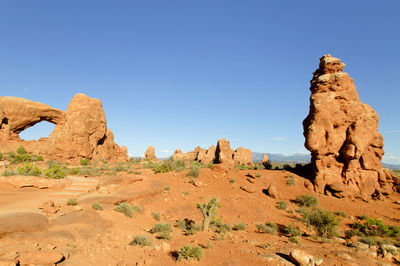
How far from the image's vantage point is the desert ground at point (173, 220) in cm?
564

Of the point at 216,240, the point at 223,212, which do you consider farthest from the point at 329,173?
the point at 216,240

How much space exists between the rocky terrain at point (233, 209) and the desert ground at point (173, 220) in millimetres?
47

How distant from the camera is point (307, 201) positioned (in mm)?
12930

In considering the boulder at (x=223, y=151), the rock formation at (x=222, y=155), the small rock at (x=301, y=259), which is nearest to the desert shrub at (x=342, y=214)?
the small rock at (x=301, y=259)

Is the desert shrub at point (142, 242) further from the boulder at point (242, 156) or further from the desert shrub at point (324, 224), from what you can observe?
the boulder at point (242, 156)

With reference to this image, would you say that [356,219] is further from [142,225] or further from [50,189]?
[50,189]

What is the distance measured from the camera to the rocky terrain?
5.83 meters

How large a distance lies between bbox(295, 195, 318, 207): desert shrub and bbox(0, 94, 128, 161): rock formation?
2580 cm

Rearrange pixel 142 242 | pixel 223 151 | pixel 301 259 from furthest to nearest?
pixel 223 151
pixel 142 242
pixel 301 259

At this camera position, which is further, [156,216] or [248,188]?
[248,188]

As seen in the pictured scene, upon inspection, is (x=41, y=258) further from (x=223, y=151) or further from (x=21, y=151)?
(x=223, y=151)

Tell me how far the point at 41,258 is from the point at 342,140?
703 inches

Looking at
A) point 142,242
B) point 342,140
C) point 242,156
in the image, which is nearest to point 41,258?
point 142,242

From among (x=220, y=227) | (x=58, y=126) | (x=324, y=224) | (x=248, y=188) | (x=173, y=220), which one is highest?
(x=58, y=126)
